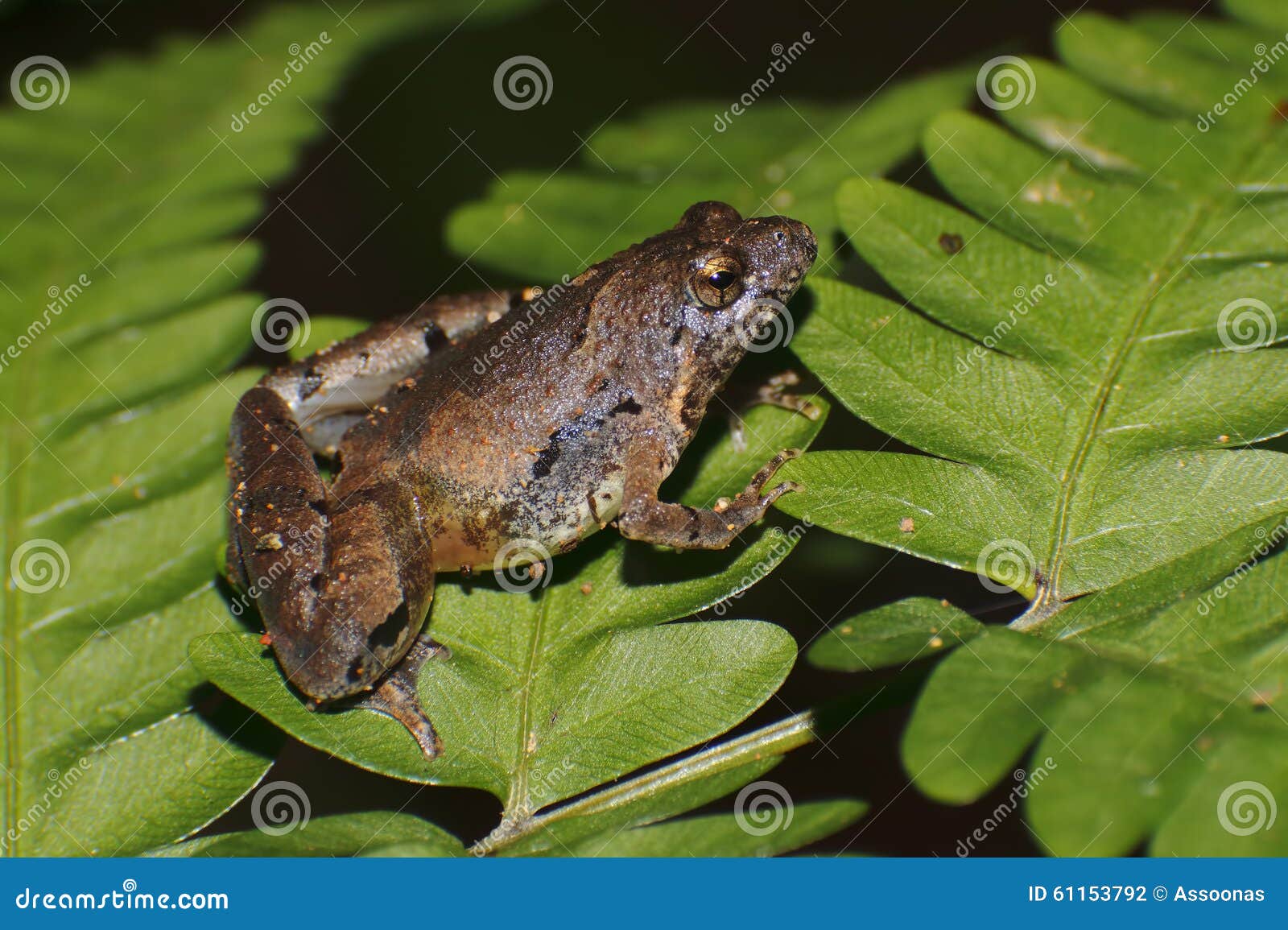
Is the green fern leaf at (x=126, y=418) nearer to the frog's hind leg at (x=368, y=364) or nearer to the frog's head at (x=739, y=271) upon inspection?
the frog's hind leg at (x=368, y=364)

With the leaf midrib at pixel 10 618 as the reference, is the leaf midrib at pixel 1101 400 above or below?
above

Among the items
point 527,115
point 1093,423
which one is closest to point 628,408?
point 1093,423

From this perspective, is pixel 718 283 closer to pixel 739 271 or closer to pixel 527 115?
pixel 739 271

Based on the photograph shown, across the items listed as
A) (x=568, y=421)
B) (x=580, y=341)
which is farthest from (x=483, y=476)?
(x=580, y=341)

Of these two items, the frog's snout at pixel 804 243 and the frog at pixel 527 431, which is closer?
the frog at pixel 527 431

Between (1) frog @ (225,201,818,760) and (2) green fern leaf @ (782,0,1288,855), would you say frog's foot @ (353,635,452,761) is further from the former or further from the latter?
(2) green fern leaf @ (782,0,1288,855)

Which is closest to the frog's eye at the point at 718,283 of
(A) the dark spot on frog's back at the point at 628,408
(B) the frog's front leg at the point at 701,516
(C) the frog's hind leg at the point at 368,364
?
(A) the dark spot on frog's back at the point at 628,408

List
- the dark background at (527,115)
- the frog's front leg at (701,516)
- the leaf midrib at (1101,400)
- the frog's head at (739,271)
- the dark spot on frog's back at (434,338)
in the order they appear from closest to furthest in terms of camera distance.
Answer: the leaf midrib at (1101,400)
the frog's front leg at (701,516)
the frog's head at (739,271)
the dark background at (527,115)
the dark spot on frog's back at (434,338)
